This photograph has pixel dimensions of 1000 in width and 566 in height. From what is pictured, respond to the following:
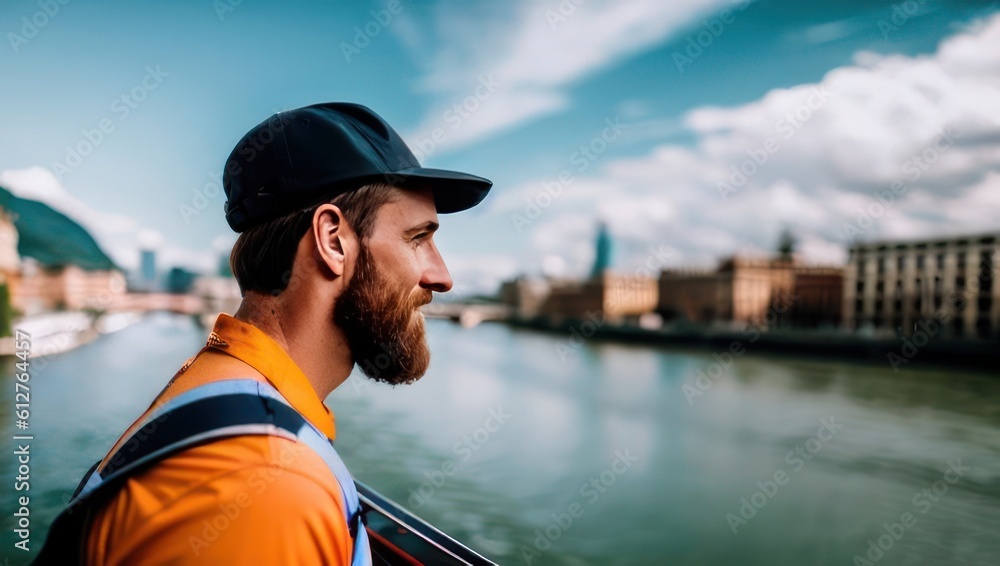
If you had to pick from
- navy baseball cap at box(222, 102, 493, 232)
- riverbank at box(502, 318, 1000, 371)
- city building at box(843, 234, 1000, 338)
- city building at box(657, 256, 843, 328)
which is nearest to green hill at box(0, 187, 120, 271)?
riverbank at box(502, 318, 1000, 371)

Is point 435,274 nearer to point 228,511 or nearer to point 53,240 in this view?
point 228,511

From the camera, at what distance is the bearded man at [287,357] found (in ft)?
1.95

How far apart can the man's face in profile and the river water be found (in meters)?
6.70

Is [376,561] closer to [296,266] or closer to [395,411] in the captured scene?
[296,266]

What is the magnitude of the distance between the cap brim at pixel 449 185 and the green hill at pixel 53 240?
40128 millimetres

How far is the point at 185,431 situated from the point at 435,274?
1.37 feet

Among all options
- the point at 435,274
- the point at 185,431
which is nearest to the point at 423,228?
the point at 435,274

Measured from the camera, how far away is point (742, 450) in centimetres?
1570

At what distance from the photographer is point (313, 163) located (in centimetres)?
85

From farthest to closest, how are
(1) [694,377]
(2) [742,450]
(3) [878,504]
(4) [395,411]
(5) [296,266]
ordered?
(1) [694,377]
(4) [395,411]
(2) [742,450]
(3) [878,504]
(5) [296,266]

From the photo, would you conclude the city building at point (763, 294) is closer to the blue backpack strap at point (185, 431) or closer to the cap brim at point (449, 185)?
the cap brim at point (449, 185)

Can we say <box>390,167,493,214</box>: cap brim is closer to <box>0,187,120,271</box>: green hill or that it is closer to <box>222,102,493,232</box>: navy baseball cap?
<box>222,102,493,232</box>: navy baseball cap

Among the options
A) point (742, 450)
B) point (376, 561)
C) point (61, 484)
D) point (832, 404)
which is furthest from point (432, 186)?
point (832, 404)

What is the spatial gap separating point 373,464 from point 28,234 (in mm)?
36741
